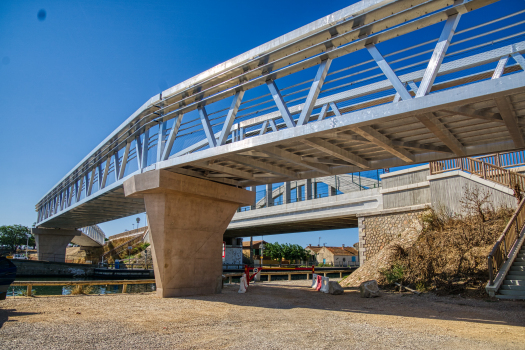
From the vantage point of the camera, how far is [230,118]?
11.0 meters

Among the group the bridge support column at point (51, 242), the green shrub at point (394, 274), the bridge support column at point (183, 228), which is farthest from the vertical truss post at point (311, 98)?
the bridge support column at point (51, 242)

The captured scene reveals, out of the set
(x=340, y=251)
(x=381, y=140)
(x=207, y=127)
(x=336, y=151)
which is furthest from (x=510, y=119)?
(x=340, y=251)

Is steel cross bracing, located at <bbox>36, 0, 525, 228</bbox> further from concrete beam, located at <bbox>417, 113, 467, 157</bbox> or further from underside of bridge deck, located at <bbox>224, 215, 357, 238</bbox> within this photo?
underside of bridge deck, located at <bbox>224, 215, 357, 238</bbox>

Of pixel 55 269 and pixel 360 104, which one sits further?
pixel 55 269

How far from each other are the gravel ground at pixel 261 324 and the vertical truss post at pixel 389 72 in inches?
189

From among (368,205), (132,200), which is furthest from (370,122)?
(368,205)

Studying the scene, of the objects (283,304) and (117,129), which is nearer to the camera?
(283,304)

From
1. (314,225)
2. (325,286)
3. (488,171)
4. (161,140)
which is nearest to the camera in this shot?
(161,140)

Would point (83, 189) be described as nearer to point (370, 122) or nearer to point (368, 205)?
point (368, 205)

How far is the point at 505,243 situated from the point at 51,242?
Answer: 54.1 m

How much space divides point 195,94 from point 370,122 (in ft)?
21.1

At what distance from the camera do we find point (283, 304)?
458 inches

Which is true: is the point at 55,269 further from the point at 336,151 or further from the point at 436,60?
the point at 436,60

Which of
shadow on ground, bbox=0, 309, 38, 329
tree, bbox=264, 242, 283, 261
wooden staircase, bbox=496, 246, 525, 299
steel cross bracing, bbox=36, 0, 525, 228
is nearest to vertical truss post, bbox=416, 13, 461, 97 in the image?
steel cross bracing, bbox=36, 0, 525, 228
